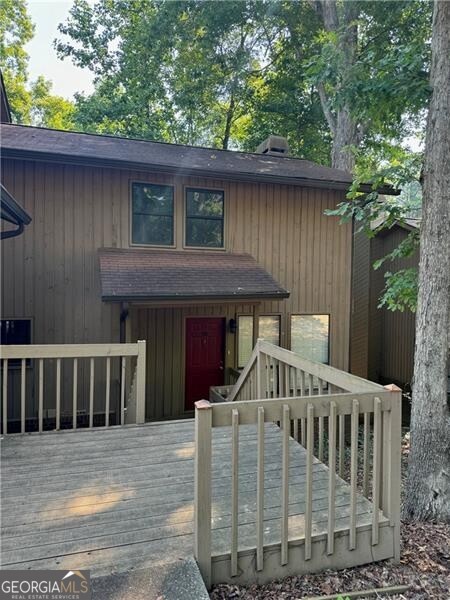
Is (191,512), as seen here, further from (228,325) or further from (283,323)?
(283,323)

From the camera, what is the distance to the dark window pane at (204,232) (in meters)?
7.73

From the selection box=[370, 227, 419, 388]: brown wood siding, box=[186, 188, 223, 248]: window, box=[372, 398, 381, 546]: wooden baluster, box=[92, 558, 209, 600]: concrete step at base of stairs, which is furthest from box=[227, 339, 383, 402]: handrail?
box=[370, 227, 419, 388]: brown wood siding

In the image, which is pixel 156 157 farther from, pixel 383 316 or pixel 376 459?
pixel 383 316

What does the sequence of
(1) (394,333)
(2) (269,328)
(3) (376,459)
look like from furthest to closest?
(1) (394,333), (2) (269,328), (3) (376,459)

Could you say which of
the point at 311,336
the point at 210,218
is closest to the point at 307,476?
the point at 210,218

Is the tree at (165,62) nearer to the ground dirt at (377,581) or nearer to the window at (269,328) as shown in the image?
the window at (269,328)

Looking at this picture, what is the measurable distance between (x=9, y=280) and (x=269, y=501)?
5.64 m

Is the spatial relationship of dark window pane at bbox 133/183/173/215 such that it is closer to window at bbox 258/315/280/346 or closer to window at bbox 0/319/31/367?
window at bbox 0/319/31/367

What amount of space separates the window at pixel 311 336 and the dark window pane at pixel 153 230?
10.5ft

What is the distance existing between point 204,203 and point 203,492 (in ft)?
20.7

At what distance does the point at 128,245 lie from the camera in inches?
285

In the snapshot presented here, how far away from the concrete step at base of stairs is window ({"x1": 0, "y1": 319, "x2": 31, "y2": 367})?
523 centimetres

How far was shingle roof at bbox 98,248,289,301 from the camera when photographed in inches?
243

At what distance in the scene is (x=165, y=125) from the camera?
18.4 meters
